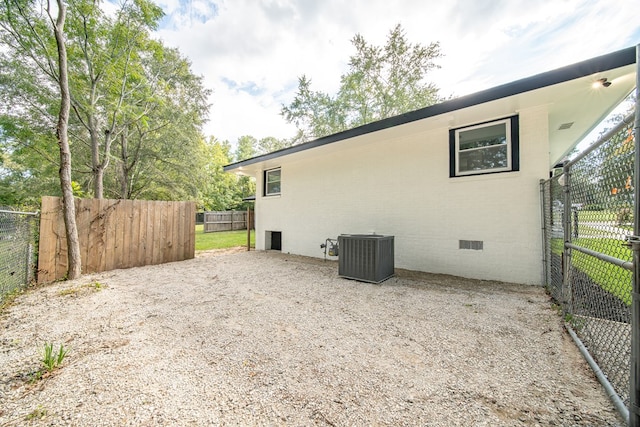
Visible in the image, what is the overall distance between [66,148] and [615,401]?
7.01 metres

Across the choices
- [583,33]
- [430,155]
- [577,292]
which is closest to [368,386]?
[577,292]

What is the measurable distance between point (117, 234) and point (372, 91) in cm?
1412

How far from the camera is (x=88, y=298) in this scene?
3.36 meters

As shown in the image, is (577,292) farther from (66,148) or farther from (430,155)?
(66,148)

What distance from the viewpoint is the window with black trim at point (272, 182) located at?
811cm

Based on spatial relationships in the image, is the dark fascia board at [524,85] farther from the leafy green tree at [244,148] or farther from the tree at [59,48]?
the leafy green tree at [244,148]

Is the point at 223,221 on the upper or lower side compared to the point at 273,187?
lower

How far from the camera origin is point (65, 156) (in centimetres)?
417

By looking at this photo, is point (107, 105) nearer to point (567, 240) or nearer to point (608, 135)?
point (608, 135)

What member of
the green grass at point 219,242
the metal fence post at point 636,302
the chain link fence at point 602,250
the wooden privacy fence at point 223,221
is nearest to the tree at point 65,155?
the green grass at point 219,242

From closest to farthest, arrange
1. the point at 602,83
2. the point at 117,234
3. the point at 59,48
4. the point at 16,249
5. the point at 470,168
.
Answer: the point at 602,83 → the point at 16,249 → the point at 59,48 → the point at 470,168 → the point at 117,234

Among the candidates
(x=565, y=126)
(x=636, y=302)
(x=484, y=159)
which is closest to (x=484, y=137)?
(x=484, y=159)

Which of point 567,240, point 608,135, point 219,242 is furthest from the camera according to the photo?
point 219,242

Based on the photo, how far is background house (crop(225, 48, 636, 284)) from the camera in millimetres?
3479
